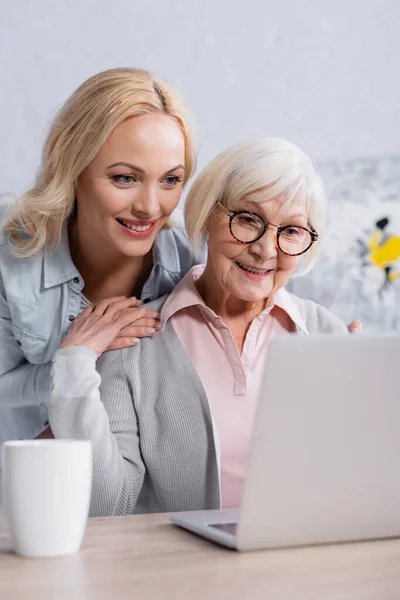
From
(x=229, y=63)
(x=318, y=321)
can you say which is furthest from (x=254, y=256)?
(x=229, y=63)

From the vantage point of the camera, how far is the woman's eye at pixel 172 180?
181 centimetres

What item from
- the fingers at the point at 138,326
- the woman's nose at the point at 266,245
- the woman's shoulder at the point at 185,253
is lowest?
the fingers at the point at 138,326

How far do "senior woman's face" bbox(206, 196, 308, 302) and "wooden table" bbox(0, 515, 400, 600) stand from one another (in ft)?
2.53

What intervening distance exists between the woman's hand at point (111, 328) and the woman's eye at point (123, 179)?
0.85 ft

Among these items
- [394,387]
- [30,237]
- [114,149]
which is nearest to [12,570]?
[394,387]

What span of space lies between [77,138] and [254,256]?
0.45 metres

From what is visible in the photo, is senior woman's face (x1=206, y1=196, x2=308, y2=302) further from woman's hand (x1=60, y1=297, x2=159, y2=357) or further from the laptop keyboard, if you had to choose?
the laptop keyboard

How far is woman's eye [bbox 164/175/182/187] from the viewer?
181 cm

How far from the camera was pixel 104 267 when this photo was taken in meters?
1.96

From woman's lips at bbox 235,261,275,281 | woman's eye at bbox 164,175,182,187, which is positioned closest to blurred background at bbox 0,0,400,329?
woman's eye at bbox 164,175,182,187

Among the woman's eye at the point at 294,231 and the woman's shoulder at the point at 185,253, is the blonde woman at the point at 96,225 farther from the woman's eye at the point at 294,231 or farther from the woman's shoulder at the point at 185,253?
the woman's eye at the point at 294,231

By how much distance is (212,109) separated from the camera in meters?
3.46

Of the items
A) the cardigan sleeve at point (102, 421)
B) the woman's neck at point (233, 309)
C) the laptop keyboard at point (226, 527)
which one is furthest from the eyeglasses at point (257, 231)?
the laptop keyboard at point (226, 527)

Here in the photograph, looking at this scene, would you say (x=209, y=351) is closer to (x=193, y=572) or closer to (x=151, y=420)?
(x=151, y=420)
